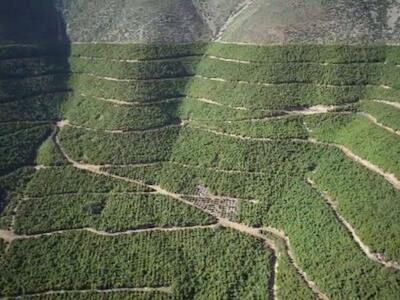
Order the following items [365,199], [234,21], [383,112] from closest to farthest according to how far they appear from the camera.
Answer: [365,199] < [383,112] < [234,21]

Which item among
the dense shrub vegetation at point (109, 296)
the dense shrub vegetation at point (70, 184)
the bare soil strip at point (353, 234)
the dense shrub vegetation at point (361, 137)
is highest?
the dense shrub vegetation at point (361, 137)

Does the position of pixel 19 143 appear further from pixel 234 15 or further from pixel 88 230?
pixel 234 15

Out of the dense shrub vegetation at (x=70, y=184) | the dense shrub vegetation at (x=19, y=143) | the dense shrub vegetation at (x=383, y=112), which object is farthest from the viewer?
the dense shrub vegetation at (x=19, y=143)

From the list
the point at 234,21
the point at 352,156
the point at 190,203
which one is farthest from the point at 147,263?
the point at 234,21

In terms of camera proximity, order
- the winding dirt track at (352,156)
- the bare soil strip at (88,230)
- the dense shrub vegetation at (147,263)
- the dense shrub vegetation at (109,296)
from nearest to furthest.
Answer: the dense shrub vegetation at (109,296) < the dense shrub vegetation at (147,263) < the winding dirt track at (352,156) < the bare soil strip at (88,230)

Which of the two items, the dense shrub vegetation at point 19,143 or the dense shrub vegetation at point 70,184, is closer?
the dense shrub vegetation at point 70,184

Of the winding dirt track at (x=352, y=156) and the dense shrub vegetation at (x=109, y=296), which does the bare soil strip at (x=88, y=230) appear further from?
the winding dirt track at (x=352, y=156)

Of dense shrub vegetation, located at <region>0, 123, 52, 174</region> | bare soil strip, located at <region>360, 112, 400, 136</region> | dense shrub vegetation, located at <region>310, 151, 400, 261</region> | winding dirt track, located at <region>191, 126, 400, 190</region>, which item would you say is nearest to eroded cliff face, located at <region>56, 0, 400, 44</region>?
bare soil strip, located at <region>360, 112, 400, 136</region>

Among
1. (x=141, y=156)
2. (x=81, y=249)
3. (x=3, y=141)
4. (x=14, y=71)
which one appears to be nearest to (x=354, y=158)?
(x=141, y=156)

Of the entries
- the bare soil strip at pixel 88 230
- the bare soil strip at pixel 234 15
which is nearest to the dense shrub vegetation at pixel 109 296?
the bare soil strip at pixel 88 230
